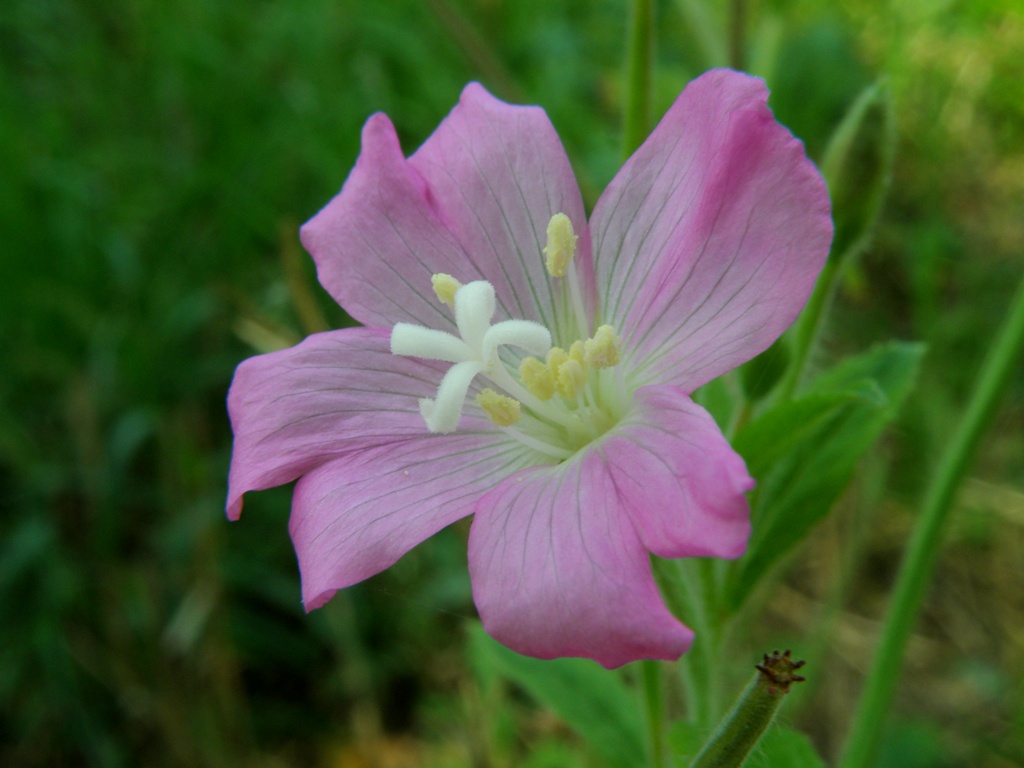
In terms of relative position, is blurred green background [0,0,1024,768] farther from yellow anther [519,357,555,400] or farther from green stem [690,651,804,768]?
green stem [690,651,804,768]

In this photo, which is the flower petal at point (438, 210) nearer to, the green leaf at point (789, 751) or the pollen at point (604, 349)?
the pollen at point (604, 349)

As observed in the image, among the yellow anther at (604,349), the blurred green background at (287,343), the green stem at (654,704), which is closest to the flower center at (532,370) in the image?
the yellow anther at (604,349)

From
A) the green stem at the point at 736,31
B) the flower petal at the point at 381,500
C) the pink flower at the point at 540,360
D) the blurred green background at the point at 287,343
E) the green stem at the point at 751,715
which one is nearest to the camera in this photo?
the green stem at the point at 751,715

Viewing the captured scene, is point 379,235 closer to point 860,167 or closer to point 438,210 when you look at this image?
point 438,210

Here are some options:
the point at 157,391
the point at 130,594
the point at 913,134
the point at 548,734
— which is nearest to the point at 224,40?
the point at 157,391

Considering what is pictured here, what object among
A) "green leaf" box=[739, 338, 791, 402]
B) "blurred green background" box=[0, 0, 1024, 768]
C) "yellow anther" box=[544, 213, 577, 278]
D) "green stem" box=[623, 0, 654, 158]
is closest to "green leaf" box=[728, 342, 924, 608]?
"green leaf" box=[739, 338, 791, 402]

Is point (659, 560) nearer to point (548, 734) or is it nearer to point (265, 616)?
point (548, 734)

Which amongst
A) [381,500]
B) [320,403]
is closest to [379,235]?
[320,403]
